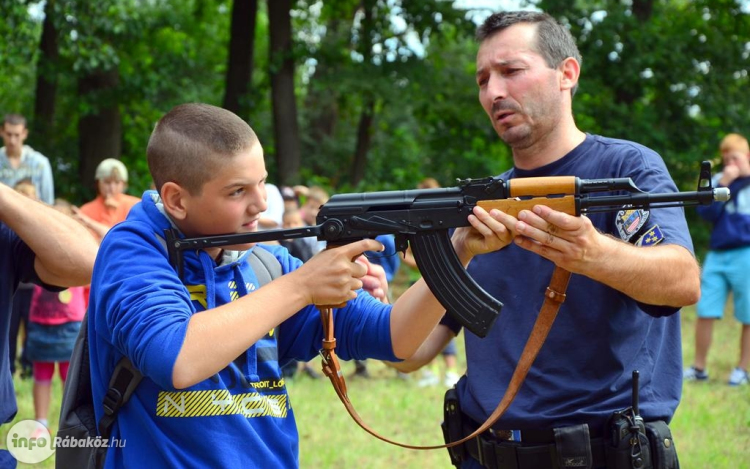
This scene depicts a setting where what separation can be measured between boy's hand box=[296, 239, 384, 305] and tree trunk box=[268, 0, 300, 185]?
1399 cm

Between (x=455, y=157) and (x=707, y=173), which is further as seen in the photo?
(x=455, y=157)

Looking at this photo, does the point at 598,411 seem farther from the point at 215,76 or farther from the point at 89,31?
the point at 215,76

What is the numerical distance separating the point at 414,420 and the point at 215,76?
1938cm

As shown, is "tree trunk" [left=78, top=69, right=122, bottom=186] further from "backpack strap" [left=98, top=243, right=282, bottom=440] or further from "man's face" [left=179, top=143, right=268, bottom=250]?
"backpack strap" [left=98, top=243, right=282, bottom=440]

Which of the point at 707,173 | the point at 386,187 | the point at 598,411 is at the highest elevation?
the point at 707,173

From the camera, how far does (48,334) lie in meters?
7.50

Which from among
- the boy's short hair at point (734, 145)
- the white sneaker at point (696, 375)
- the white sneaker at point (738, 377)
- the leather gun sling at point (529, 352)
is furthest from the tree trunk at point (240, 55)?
the leather gun sling at point (529, 352)

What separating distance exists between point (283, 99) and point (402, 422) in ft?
32.9

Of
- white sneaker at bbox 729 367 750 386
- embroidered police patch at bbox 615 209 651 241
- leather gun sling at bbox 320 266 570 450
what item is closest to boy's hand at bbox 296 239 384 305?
leather gun sling at bbox 320 266 570 450

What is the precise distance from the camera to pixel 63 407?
262cm

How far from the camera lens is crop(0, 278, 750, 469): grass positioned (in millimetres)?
6801

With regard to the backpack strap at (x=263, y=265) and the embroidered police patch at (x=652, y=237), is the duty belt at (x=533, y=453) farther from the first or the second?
the backpack strap at (x=263, y=265)

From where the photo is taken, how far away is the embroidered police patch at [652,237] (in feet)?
9.04

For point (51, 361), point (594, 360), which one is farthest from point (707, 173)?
point (51, 361)
